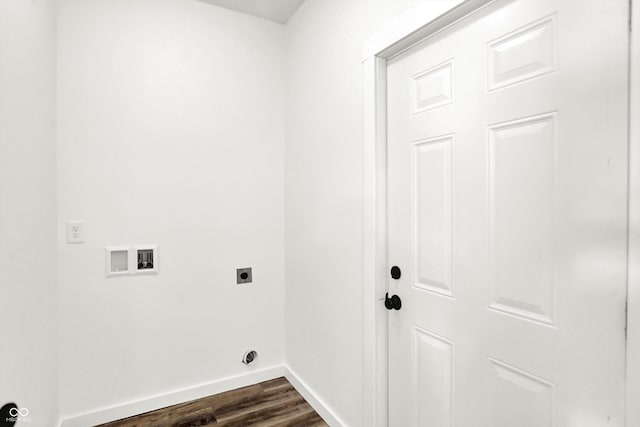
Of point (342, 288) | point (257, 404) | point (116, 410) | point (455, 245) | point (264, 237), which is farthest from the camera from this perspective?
point (264, 237)

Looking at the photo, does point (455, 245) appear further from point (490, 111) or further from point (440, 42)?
point (440, 42)

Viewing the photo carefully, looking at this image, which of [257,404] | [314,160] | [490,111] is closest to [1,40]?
[314,160]

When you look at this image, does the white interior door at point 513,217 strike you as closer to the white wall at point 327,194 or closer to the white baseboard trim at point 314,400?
the white wall at point 327,194

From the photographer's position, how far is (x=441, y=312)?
1.34 meters

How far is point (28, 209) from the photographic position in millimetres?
1343

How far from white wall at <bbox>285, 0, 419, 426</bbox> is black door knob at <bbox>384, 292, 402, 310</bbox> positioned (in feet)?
0.55

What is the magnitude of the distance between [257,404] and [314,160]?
1.64m

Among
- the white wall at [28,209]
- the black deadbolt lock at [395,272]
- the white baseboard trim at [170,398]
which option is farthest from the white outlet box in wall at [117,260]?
the black deadbolt lock at [395,272]

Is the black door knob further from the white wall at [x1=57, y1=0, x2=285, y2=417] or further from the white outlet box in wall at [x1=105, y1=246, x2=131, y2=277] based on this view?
the white outlet box in wall at [x1=105, y1=246, x2=131, y2=277]

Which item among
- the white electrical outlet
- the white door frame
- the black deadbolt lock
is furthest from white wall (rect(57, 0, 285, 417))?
the black deadbolt lock

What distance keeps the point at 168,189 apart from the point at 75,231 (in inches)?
22.0

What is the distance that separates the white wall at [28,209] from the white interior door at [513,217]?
1.46 m

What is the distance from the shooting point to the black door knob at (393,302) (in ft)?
5.05

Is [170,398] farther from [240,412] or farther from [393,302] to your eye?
[393,302]
